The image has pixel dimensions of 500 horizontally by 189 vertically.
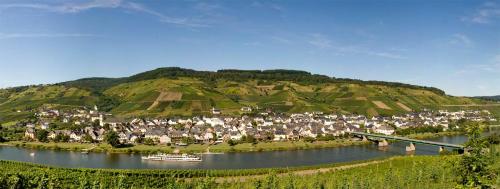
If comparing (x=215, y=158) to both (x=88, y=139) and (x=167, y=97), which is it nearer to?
(x=88, y=139)

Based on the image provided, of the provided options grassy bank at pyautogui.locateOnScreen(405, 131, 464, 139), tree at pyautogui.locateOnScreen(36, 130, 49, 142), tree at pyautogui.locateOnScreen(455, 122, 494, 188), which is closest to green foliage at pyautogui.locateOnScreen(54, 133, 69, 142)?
tree at pyautogui.locateOnScreen(36, 130, 49, 142)

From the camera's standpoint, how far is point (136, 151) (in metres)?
87.7

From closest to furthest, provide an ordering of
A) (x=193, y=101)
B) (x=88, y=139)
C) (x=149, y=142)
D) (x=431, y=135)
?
(x=149, y=142)
(x=88, y=139)
(x=431, y=135)
(x=193, y=101)

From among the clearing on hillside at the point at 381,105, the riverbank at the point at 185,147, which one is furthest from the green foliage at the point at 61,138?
the clearing on hillside at the point at 381,105

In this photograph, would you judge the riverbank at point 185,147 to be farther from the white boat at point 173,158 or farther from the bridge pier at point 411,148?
the bridge pier at point 411,148

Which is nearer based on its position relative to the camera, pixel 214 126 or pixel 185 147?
pixel 185 147

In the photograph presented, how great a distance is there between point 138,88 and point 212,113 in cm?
5920

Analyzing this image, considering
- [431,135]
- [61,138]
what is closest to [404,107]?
[431,135]

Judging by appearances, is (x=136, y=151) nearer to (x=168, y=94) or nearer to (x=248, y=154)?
(x=248, y=154)

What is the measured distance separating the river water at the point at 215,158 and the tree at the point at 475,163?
5771 centimetres

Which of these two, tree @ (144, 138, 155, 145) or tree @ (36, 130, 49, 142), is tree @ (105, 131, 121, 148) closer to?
tree @ (144, 138, 155, 145)

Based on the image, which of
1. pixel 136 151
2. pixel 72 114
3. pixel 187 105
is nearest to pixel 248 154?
pixel 136 151

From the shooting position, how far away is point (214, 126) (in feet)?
411

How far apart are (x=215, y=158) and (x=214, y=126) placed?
44115 millimetres
